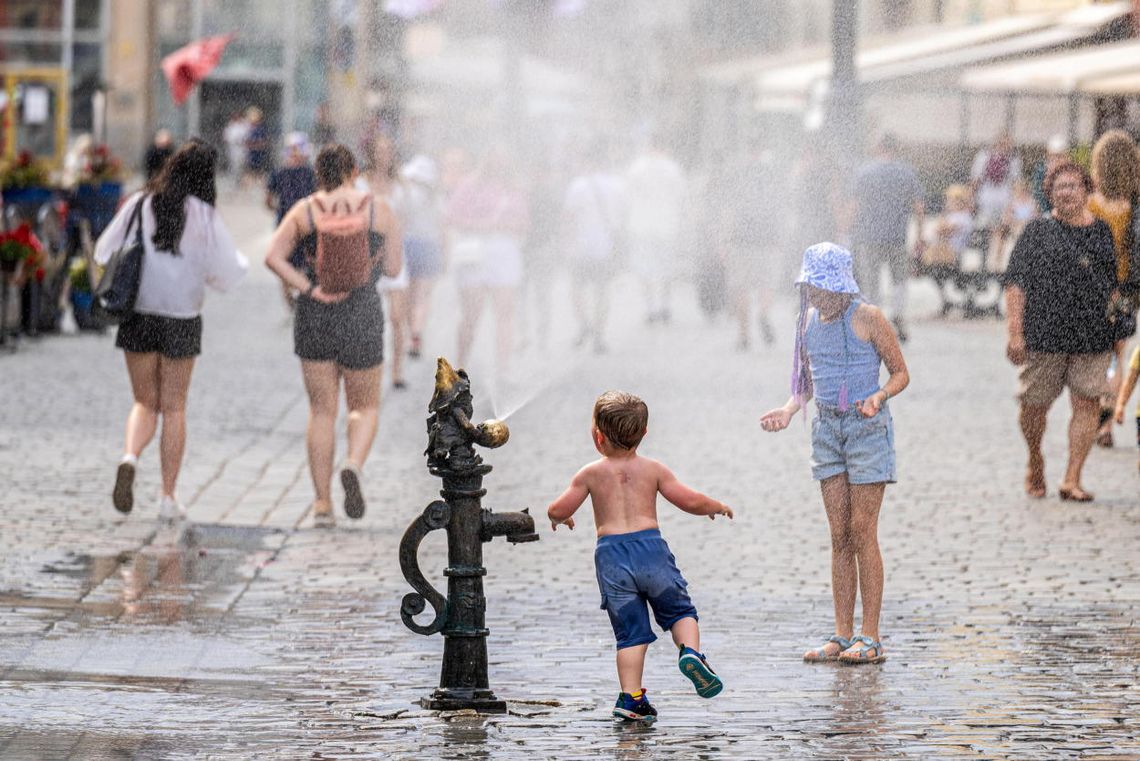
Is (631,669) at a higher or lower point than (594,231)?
lower

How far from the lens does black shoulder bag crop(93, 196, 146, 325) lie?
395 inches

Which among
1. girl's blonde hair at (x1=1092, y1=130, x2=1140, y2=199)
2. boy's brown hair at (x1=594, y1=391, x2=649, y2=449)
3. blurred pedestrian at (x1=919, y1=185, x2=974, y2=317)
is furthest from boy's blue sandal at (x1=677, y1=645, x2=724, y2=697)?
blurred pedestrian at (x1=919, y1=185, x2=974, y2=317)

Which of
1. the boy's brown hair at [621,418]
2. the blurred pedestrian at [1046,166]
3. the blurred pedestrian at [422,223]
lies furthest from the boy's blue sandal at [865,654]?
the blurred pedestrian at [422,223]

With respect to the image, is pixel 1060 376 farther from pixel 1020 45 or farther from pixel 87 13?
pixel 87 13

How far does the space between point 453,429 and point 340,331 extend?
3894mm

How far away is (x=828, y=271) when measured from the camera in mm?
7395

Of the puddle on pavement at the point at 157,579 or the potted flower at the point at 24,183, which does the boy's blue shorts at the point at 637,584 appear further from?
the potted flower at the point at 24,183

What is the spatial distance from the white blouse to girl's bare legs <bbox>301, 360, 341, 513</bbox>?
59 cm

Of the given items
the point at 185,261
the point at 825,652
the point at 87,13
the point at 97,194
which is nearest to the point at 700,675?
the point at 825,652

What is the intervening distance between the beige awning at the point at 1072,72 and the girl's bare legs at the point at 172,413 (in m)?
15.5

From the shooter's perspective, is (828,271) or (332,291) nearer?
(828,271)

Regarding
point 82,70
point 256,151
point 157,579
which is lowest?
point 157,579

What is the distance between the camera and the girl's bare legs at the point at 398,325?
50.9ft

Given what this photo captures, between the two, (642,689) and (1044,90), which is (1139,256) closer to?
(642,689)
